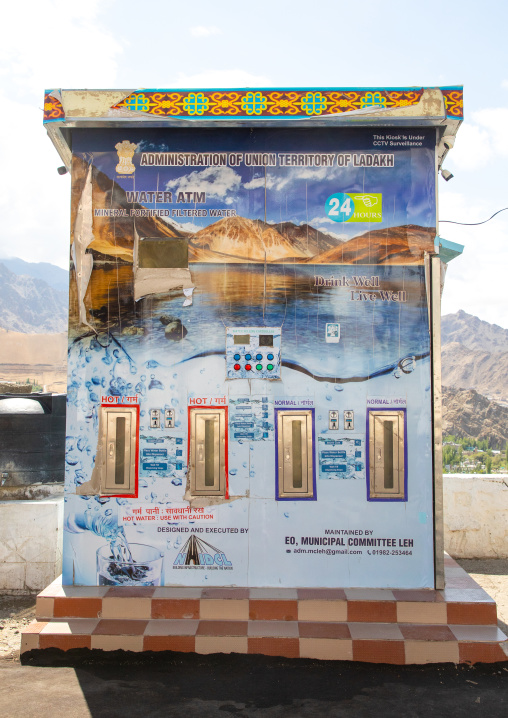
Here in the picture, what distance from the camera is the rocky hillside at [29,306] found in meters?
83.6

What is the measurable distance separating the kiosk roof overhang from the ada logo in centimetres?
356

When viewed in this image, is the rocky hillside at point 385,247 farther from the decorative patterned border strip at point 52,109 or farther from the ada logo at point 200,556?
the ada logo at point 200,556

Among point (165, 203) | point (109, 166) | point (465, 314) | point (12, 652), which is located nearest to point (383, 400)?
point (165, 203)

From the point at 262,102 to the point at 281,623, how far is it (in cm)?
429

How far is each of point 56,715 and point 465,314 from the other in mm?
69399

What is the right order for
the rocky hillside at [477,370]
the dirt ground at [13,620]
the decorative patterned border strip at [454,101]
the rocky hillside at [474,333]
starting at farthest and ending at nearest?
the rocky hillside at [474,333]
the rocky hillside at [477,370]
the decorative patterned border strip at [454,101]
the dirt ground at [13,620]

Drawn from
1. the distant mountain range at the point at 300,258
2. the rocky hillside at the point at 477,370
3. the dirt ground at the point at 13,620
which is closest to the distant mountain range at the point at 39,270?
the distant mountain range at the point at 300,258

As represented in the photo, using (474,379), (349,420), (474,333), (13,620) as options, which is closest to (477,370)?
(474,379)

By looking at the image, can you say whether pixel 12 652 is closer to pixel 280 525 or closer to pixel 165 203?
pixel 280 525

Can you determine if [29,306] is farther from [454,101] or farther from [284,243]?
[454,101]

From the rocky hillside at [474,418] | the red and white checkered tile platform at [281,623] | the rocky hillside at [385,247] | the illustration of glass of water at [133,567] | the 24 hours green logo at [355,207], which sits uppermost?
the 24 hours green logo at [355,207]

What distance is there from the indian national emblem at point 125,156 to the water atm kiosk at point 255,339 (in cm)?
1

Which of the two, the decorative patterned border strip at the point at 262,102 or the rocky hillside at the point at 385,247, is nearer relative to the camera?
the decorative patterned border strip at the point at 262,102

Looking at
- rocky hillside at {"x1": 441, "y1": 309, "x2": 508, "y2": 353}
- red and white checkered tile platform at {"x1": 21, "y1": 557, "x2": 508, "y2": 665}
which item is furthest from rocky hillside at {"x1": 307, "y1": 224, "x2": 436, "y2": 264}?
rocky hillside at {"x1": 441, "y1": 309, "x2": 508, "y2": 353}
